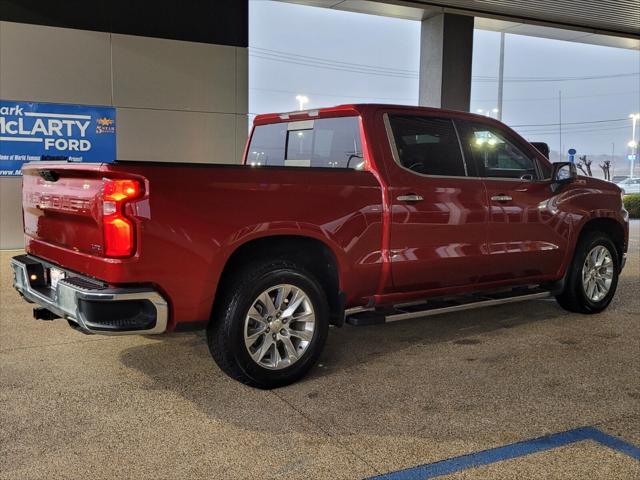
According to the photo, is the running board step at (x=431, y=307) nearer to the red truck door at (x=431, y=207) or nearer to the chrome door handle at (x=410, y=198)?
the red truck door at (x=431, y=207)

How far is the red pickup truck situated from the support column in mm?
7146

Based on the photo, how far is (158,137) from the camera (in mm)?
11281

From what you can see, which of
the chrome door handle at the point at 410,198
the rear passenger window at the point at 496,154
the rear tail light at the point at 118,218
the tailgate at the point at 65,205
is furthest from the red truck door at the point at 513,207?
the tailgate at the point at 65,205

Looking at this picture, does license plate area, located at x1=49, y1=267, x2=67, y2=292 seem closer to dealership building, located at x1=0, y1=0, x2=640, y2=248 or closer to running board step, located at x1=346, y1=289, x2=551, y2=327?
running board step, located at x1=346, y1=289, x2=551, y2=327

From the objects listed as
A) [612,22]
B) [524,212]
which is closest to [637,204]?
[612,22]

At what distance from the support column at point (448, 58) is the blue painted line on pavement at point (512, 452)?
10116 mm

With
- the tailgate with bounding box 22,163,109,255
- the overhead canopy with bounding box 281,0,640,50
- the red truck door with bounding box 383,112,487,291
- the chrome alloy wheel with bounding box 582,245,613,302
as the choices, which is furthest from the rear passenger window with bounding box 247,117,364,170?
the overhead canopy with bounding box 281,0,640,50

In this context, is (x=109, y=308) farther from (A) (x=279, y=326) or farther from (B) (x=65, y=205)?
(A) (x=279, y=326)

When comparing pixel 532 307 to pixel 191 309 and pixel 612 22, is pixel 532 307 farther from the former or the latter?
pixel 612 22

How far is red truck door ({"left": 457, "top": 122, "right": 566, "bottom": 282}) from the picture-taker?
5352 mm

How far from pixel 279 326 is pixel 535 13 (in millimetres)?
11307

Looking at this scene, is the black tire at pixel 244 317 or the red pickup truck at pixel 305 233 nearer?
the red pickup truck at pixel 305 233

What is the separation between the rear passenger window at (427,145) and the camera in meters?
4.87

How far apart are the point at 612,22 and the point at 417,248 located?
11741mm
